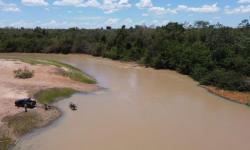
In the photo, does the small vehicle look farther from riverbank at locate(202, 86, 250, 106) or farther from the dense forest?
the dense forest

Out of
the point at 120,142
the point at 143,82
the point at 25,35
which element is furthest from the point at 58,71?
the point at 25,35

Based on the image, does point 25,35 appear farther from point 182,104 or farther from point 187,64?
point 182,104

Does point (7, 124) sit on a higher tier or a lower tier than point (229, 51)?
lower

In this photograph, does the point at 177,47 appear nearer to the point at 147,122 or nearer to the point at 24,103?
the point at 147,122

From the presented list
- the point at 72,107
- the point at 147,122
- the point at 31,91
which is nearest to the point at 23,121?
the point at 72,107

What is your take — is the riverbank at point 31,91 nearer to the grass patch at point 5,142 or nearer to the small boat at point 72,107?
the grass patch at point 5,142

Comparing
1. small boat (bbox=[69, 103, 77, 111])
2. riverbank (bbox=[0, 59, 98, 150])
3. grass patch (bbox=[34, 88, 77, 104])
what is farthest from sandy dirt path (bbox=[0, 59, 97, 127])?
small boat (bbox=[69, 103, 77, 111])

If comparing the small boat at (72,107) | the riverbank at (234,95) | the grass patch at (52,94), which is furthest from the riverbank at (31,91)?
the riverbank at (234,95)
